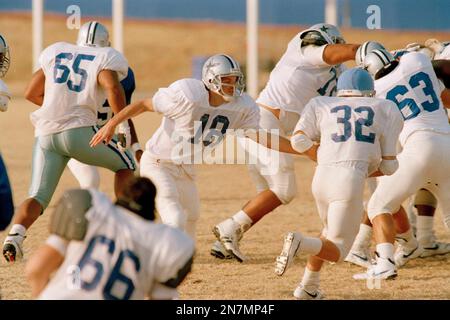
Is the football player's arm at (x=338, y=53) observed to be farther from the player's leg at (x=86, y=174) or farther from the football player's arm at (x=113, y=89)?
the player's leg at (x=86, y=174)

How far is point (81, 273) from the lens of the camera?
4.29m

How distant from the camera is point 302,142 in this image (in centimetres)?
648

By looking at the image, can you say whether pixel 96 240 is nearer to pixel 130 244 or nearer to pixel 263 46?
pixel 130 244

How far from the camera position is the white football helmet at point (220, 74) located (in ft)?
22.0

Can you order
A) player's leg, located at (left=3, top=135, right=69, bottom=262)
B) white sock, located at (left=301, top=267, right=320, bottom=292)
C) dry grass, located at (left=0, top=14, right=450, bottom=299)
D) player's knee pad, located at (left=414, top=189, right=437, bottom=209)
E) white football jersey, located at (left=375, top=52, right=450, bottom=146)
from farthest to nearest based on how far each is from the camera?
1. player's knee pad, located at (left=414, top=189, right=437, bottom=209)
2. player's leg, located at (left=3, top=135, right=69, bottom=262)
3. white football jersey, located at (left=375, top=52, right=450, bottom=146)
4. dry grass, located at (left=0, top=14, right=450, bottom=299)
5. white sock, located at (left=301, top=267, right=320, bottom=292)

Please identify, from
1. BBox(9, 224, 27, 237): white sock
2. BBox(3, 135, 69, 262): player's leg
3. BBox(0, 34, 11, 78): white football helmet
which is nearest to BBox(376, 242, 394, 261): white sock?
BBox(3, 135, 69, 262): player's leg

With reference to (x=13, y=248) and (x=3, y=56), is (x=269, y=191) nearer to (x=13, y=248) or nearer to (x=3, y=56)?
(x=13, y=248)

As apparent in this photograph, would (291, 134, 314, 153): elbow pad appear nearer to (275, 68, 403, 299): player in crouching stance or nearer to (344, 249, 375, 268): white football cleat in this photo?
(275, 68, 403, 299): player in crouching stance

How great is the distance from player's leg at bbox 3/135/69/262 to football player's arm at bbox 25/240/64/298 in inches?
112

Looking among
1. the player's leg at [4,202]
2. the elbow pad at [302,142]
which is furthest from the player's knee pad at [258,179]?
the player's leg at [4,202]

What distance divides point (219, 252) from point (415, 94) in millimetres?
2080

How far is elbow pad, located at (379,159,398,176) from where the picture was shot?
257 inches
